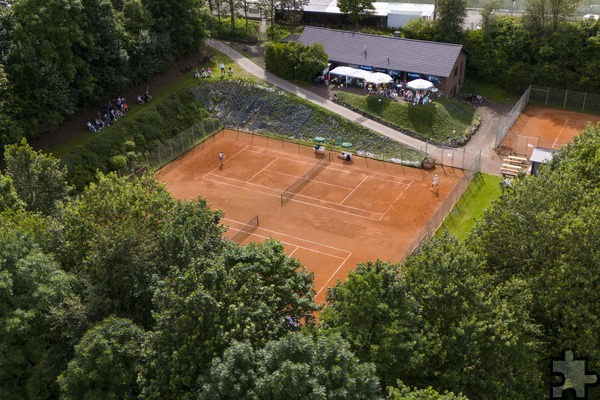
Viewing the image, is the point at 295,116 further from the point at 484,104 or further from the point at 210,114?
the point at 484,104

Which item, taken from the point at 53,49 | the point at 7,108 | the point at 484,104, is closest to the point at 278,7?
the point at 484,104

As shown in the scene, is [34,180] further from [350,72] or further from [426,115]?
[350,72]

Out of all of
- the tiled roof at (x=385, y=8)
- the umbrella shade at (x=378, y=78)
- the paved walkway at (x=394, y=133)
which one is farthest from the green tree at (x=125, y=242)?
the tiled roof at (x=385, y=8)

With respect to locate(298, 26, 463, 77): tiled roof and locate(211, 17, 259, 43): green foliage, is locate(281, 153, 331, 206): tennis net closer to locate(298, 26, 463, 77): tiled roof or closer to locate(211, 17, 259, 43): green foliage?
locate(298, 26, 463, 77): tiled roof

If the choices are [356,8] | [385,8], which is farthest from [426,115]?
[385,8]

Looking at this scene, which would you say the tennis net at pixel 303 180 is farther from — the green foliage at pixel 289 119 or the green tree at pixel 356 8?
the green tree at pixel 356 8

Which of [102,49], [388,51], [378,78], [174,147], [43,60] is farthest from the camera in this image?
[388,51]
